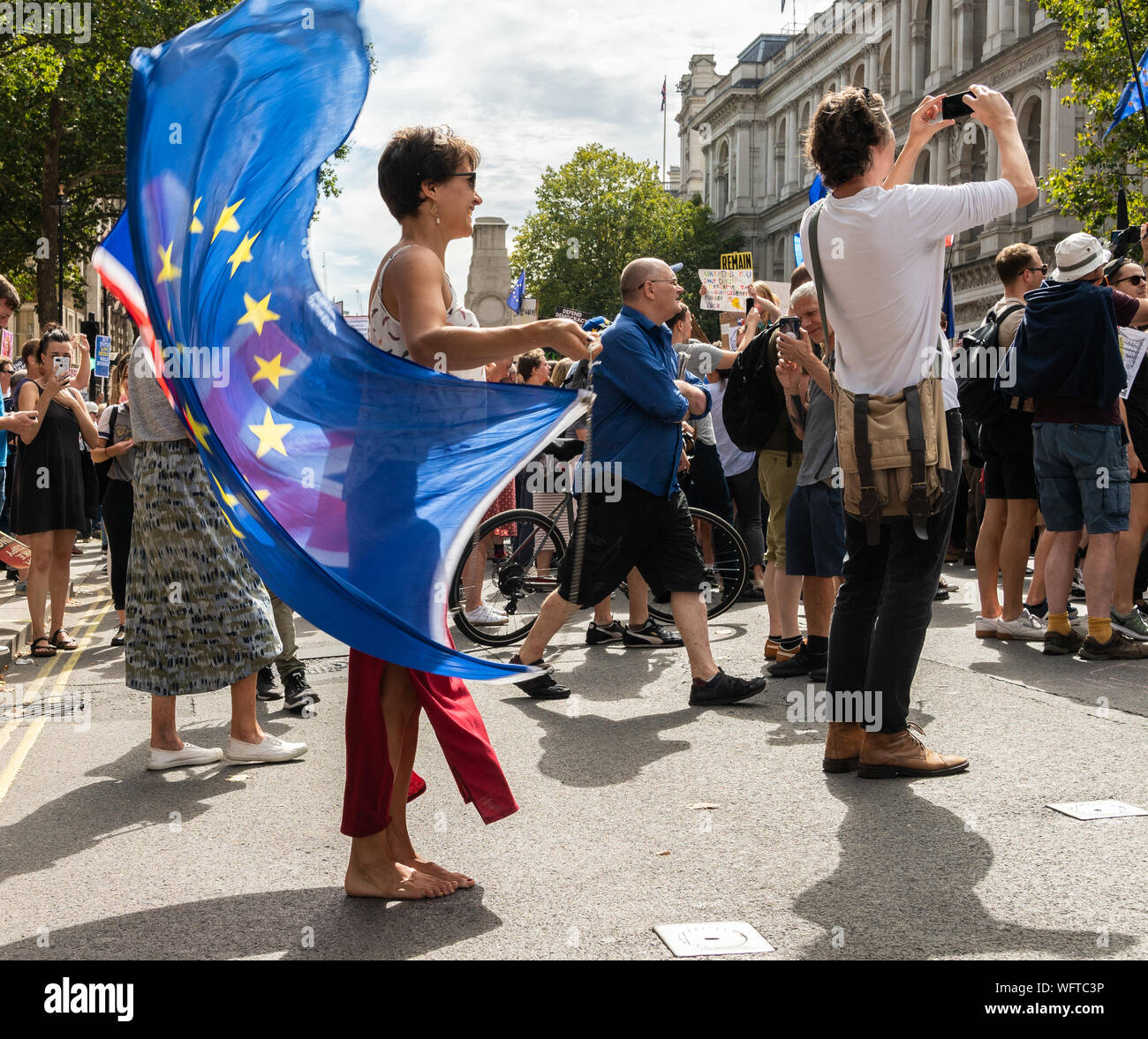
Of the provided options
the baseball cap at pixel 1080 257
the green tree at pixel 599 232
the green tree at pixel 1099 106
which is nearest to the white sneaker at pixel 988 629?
the baseball cap at pixel 1080 257

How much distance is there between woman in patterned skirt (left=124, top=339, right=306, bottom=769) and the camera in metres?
5.56

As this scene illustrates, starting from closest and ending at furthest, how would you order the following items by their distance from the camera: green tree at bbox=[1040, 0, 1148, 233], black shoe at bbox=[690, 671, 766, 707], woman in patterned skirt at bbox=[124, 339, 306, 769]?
woman in patterned skirt at bbox=[124, 339, 306, 769] → black shoe at bbox=[690, 671, 766, 707] → green tree at bbox=[1040, 0, 1148, 233]

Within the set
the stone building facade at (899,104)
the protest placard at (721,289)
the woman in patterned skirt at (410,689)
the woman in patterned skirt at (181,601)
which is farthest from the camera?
the stone building facade at (899,104)

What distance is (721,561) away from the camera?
9.60 m

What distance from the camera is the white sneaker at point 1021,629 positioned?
27.2 feet

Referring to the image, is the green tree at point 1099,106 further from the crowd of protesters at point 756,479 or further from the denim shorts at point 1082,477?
the denim shorts at point 1082,477

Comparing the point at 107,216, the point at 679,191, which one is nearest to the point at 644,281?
the point at 107,216

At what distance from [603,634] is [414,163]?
5.45m

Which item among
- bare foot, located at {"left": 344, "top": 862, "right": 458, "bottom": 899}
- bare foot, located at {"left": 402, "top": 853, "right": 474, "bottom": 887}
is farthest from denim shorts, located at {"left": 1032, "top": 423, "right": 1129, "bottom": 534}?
bare foot, located at {"left": 344, "top": 862, "right": 458, "bottom": 899}

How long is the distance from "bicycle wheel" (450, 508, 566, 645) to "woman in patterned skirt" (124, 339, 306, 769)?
10.2 ft

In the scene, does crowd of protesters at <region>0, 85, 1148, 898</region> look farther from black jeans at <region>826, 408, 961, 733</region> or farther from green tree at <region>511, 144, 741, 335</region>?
green tree at <region>511, 144, 741, 335</region>

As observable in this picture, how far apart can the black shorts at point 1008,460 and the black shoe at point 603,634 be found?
254cm

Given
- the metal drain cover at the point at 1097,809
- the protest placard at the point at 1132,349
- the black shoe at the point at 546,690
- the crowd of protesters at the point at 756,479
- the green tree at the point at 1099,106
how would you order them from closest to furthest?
1. the crowd of protesters at the point at 756,479
2. the metal drain cover at the point at 1097,809
3. the black shoe at the point at 546,690
4. the protest placard at the point at 1132,349
5. the green tree at the point at 1099,106
